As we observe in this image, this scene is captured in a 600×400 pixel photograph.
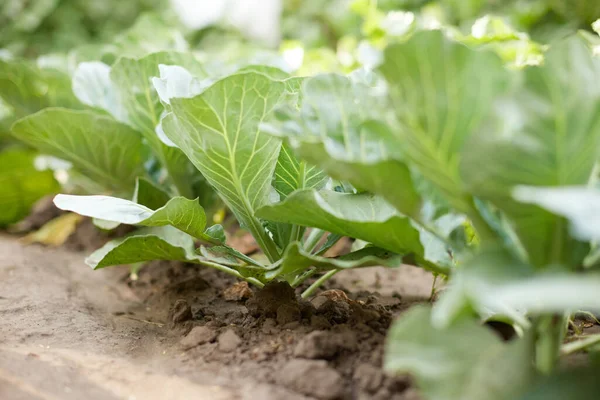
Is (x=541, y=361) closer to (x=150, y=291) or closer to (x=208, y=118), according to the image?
(x=208, y=118)

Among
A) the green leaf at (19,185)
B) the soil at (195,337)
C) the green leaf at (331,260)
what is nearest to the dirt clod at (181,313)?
the soil at (195,337)

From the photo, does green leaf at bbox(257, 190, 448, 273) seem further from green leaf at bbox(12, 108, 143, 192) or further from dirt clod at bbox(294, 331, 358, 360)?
green leaf at bbox(12, 108, 143, 192)

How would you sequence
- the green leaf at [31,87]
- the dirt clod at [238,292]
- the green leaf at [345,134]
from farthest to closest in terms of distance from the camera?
the green leaf at [31,87] → the dirt clod at [238,292] → the green leaf at [345,134]

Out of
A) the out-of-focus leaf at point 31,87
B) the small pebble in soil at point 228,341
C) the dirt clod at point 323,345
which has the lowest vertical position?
the small pebble in soil at point 228,341

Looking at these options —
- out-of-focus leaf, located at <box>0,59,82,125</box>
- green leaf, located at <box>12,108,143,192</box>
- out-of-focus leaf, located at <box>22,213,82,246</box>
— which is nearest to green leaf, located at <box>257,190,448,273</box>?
green leaf, located at <box>12,108,143,192</box>

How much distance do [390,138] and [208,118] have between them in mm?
297

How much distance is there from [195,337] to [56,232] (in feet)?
3.55

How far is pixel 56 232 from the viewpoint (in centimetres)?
178

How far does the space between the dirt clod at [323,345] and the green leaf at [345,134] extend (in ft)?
0.67

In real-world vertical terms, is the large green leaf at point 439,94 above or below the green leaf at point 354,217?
above

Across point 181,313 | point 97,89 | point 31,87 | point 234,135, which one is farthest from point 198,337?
point 31,87

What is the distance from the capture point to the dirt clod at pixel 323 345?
76cm

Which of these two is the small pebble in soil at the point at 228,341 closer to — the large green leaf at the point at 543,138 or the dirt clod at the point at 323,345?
the dirt clod at the point at 323,345

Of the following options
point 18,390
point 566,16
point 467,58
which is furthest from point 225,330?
point 566,16
